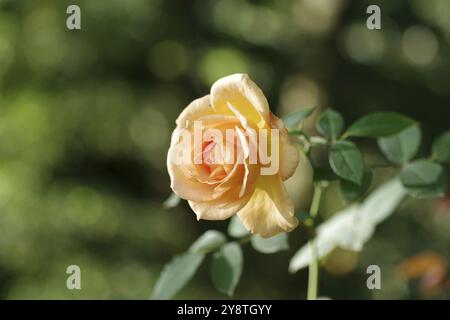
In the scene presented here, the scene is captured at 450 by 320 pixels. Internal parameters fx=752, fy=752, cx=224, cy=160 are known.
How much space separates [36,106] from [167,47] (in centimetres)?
62

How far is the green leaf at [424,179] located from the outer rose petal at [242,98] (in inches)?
7.3

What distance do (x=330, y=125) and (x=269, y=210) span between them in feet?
0.49

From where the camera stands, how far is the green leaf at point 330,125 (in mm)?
646

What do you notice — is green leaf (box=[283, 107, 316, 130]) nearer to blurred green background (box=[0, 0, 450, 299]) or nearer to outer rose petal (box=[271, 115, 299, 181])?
outer rose petal (box=[271, 115, 299, 181])

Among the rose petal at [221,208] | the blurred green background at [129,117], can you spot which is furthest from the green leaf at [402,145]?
the blurred green background at [129,117]

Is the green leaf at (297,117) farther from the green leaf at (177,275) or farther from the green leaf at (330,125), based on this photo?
the green leaf at (177,275)

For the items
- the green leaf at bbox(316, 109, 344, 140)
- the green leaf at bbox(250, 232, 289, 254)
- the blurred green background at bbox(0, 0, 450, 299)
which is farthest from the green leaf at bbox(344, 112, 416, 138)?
the blurred green background at bbox(0, 0, 450, 299)

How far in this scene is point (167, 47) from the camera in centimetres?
313

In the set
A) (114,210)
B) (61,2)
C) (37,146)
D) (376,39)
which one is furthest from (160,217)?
(376,39)

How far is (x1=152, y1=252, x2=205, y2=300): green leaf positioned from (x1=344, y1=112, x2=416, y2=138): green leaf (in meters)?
0.20

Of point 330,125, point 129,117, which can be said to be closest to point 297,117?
point 330,125

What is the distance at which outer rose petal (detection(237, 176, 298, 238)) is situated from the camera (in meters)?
0.52
